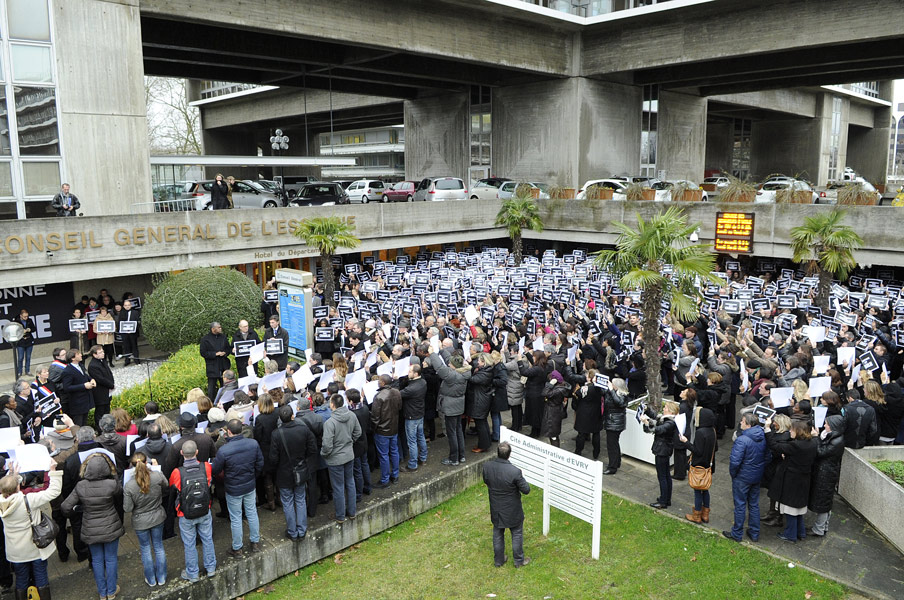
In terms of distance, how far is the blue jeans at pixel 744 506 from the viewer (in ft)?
27.5

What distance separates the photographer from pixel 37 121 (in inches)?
736

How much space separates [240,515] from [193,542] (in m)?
0.61

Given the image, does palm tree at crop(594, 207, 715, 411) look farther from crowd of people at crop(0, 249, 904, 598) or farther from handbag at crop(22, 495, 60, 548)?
handbag at crop(22, 495, 60, 548)

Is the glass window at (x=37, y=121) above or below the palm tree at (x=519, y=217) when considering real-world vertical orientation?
above

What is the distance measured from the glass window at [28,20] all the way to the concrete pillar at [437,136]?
25207 millimetres

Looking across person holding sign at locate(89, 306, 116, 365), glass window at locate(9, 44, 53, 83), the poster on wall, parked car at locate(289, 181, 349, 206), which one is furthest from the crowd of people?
parked car at locate(289, 181, 349, 206)

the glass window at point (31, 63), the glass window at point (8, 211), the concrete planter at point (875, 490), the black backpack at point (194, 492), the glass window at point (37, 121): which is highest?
the glass window at point (31, 63)

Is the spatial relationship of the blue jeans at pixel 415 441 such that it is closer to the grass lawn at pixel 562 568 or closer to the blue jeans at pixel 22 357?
the grass lawn at pixel 562 568

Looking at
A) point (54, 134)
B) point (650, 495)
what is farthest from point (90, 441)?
point (54, 134)

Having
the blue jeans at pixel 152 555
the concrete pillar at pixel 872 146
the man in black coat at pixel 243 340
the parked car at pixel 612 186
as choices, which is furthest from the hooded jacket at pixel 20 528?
the concrete pillar at pixel 872 146

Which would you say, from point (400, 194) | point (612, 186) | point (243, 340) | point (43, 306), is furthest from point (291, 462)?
point (400, 194)

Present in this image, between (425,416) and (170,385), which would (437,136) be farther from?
(425,416)

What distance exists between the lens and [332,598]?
787 cm

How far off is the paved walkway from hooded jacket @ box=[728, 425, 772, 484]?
1003 millimetres
